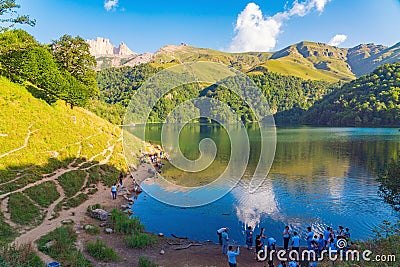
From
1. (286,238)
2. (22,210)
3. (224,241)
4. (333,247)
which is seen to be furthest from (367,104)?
(22,210)

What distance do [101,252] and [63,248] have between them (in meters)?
2.17

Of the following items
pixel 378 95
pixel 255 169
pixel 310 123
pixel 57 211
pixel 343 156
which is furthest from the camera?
pixel 310 123

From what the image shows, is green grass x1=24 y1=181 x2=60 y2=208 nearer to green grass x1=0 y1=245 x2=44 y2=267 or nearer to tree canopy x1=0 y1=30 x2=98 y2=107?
green grass x1=0 y1=245 x2=44 y2=267

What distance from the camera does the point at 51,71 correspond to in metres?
45.6

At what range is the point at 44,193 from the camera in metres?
26.2

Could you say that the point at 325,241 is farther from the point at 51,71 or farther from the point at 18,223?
the point at 51,71

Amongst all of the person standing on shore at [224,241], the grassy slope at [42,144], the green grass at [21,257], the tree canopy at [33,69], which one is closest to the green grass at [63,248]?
the green grass at [21,257]

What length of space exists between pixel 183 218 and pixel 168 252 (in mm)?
7945

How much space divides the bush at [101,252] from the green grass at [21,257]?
136 inches

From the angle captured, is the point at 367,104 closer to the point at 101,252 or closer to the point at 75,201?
the point at 75,201

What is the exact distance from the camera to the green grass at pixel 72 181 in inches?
1163

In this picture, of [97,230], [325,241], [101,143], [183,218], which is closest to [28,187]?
[97,230]

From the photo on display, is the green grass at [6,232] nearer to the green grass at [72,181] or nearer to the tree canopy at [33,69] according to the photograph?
the green grass at [72,181]

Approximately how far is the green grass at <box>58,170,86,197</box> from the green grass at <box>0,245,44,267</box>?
47.6ft
